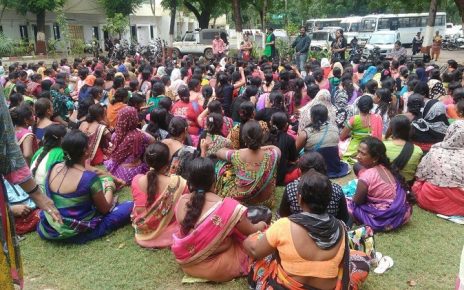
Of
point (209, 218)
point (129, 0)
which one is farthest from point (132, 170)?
point (129, 0)

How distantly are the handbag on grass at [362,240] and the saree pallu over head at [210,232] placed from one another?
935 mm

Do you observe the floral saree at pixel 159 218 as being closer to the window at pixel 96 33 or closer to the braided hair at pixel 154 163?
the braided hair at pixel 154 163

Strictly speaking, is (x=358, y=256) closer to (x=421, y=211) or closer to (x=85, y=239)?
(x=421, y=211)

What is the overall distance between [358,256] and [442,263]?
100 cm

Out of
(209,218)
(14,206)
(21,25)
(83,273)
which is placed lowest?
(83,273)

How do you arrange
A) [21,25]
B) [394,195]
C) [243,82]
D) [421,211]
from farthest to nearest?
[21,25] → [243,82] → [421,211] → [394,195]

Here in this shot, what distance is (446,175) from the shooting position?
445 cm

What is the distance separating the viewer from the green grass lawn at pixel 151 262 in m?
3.42

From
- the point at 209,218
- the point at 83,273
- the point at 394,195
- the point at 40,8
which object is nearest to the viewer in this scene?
the point at 209,218

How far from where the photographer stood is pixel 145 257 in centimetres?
382

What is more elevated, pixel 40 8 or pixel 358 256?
pixel 40 8

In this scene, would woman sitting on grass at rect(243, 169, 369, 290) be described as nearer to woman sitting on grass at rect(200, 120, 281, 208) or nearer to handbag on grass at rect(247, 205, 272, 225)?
handbag on grass at rect(247, 205, 272, 225)

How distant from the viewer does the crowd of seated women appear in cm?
263

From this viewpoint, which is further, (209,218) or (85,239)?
(85,239)
